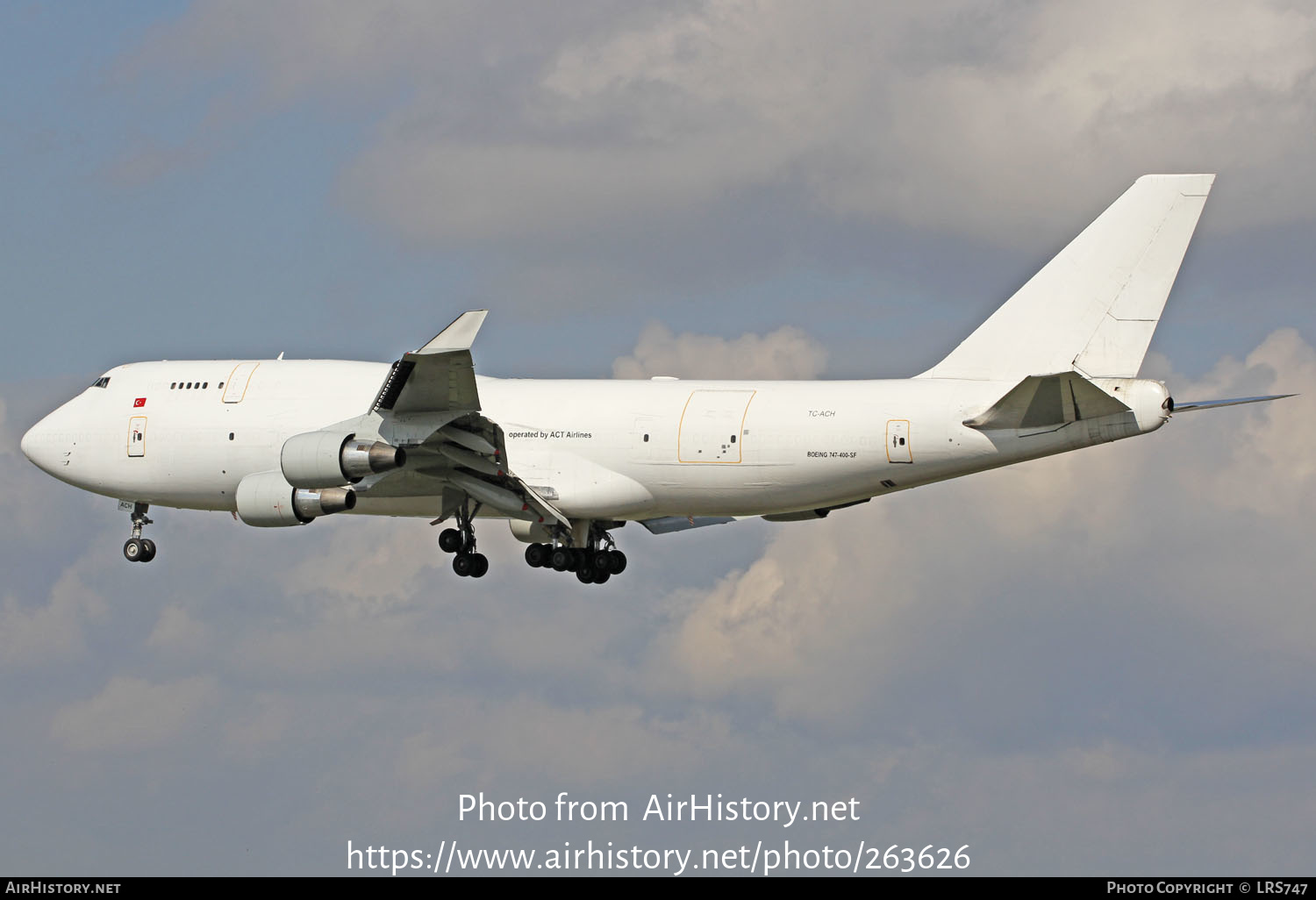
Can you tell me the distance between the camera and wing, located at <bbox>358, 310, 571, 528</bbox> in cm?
4034

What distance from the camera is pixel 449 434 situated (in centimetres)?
4350

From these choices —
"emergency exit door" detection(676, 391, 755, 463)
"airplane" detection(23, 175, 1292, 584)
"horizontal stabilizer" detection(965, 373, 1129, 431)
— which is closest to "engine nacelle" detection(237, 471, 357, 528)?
"airplane" detection(23, 175, 1292, 584)

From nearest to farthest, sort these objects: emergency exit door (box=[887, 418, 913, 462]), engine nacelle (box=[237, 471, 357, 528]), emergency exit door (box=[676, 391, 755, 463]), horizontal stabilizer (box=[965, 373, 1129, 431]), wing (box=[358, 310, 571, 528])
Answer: horizontal stabilizer (box=[965, 373, 1129, 431]) < wing (box=[358, 310, 571, 528]) < emergency exit door (box=[887, 418, 913, 462]) < emergency exit door (box=[676, 391, 755, 463]) < engine nacelle (box=[237, 471, 357, 528])

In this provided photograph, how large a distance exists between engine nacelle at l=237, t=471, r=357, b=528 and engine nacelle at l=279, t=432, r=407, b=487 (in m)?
1.46

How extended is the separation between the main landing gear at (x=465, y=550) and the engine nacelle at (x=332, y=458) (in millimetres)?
6126

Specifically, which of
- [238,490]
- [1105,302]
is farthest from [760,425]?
[238,490]

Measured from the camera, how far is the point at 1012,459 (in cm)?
4016

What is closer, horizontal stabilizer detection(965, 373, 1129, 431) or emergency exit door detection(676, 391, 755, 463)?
horizontal stabilizer detection(965, 373, 1129, 431)

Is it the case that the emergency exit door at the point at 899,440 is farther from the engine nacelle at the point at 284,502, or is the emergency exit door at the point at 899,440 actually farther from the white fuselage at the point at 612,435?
the engine nacelle at the point at 284,502

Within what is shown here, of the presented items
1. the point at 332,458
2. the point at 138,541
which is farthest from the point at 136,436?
the point at 332,458

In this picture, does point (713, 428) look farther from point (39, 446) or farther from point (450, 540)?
point (39, 446)

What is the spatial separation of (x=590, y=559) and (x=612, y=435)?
5.20m

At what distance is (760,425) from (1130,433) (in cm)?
867

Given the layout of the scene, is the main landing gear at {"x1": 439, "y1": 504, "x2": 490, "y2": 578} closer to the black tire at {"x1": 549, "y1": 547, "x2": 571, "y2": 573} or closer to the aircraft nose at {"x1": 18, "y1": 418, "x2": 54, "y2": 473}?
the black tire at {"x1": 549, "y1": 547, "x2": 571, "y2": 573}
